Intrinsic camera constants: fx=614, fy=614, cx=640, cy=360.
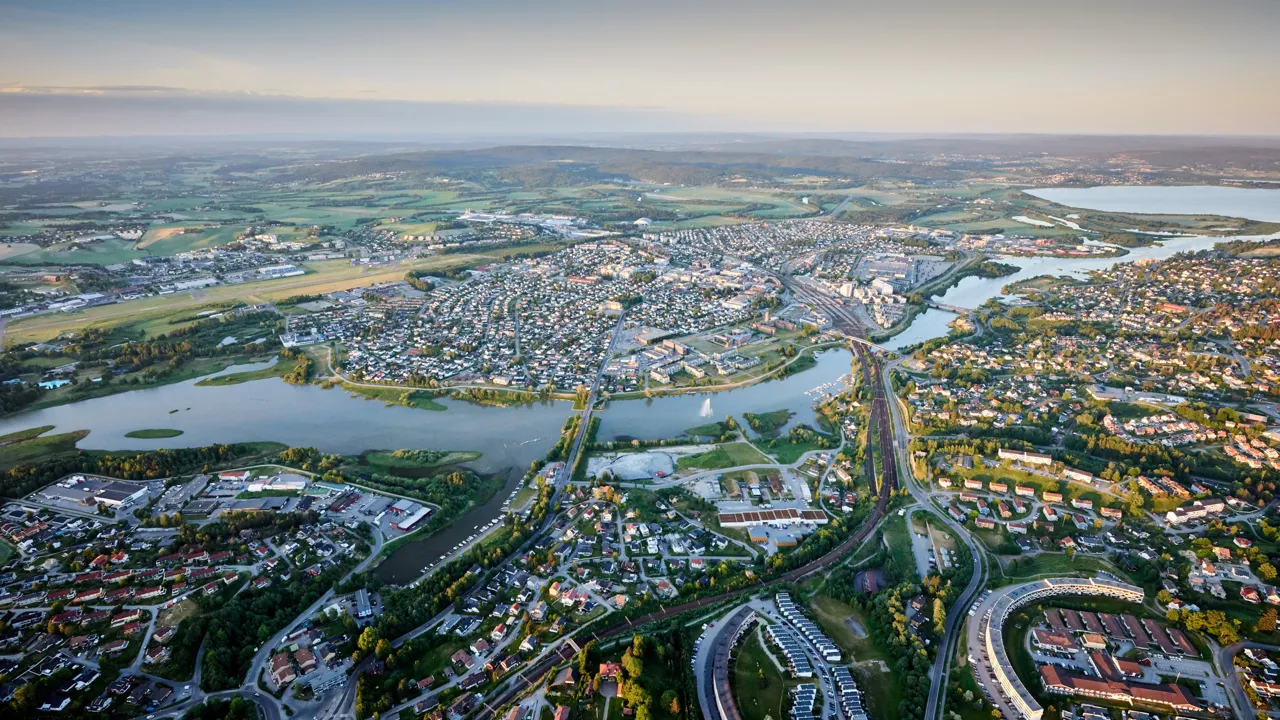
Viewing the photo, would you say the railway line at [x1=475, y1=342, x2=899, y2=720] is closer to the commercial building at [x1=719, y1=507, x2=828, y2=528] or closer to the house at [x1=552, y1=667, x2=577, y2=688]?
the house at [x1=552, y1=667, x2=577, y2=688]

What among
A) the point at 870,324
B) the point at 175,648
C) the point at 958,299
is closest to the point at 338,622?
the point at 175,648

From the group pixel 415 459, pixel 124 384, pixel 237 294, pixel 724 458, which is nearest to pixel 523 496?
Answer: pixel 415 459

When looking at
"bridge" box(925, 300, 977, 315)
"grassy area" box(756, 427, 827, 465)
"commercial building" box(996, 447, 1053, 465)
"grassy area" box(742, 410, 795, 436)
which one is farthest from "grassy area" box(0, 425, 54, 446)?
"bridge" box(925, 300, 977, 315)

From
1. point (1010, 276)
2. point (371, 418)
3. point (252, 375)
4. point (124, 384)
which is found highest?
point (1010, 276)

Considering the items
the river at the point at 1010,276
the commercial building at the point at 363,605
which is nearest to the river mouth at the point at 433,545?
the commercial building at the point at 363,605

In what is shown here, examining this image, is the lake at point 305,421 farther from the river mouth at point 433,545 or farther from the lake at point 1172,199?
the lake at point 1172,199

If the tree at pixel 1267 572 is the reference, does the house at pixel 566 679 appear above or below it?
below

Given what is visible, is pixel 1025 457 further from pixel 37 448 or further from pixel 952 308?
pixel 37 448
